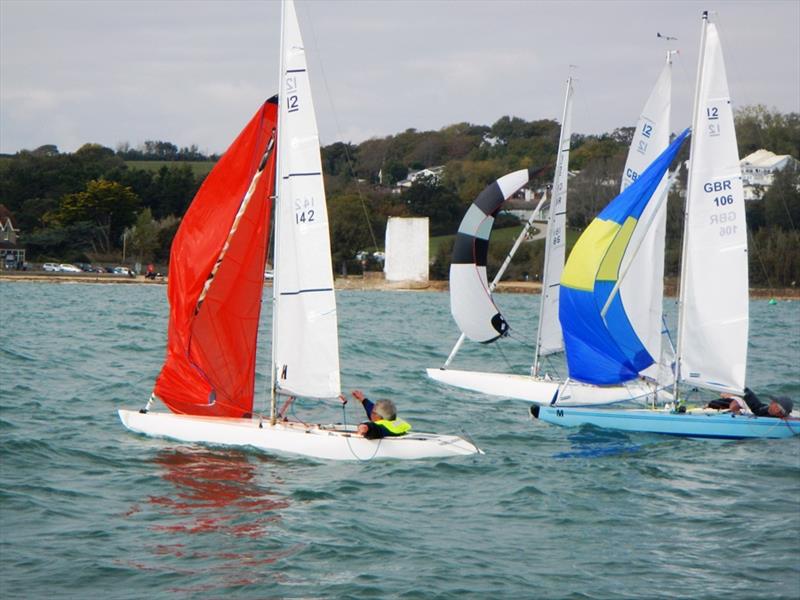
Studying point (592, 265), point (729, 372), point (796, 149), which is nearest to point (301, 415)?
point (592, 265)

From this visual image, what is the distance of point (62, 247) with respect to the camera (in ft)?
242

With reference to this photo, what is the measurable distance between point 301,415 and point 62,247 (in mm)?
61194

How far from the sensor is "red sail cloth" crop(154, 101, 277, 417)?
12789 mm

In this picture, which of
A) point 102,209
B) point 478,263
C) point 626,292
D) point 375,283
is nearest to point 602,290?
point 626,292

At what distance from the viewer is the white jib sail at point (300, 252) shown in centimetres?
1213

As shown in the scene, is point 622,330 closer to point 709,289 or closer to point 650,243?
point 709,289

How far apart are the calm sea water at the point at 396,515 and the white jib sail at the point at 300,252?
0.99m

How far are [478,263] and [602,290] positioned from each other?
16.4ft

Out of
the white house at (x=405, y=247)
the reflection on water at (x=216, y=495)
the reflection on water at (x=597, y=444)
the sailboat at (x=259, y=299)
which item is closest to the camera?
the reflection on water at (x=216, y=495)

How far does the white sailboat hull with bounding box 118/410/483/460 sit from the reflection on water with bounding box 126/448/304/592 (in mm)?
203

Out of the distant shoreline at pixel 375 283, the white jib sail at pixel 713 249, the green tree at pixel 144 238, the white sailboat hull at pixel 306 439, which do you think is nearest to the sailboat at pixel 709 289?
the white jib sail at pixel 713 249

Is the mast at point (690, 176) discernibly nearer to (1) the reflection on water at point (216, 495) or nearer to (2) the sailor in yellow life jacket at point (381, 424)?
(2) the sailor in yellow life jacket at point (381, 424)

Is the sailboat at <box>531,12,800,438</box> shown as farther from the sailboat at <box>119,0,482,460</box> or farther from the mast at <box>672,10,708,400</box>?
the sailboat at <box>119,0,482,460</box>

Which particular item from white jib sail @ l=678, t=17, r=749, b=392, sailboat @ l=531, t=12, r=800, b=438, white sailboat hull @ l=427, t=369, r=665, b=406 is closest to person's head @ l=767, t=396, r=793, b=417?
sailboat @ l=531, t=12, r=800, b=438
